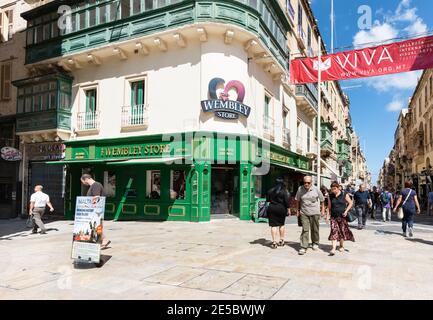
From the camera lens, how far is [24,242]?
32.4ft

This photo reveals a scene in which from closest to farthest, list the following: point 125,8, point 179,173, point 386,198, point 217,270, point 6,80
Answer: point 217,270
point 179,173
point 386,198
point 125,8
point 6,80

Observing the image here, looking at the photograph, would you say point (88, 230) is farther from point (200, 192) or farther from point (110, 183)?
point (110, 183)

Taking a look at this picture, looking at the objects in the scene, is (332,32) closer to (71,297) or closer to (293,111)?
(293,111)

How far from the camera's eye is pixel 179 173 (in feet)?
48.0

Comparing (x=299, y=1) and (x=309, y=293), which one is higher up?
(x=299, y=1)

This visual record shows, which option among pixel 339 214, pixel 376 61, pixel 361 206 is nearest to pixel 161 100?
pixel 376 61

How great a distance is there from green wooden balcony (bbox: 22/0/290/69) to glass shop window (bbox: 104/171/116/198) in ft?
19.9

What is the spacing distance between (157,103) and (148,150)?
211 cm

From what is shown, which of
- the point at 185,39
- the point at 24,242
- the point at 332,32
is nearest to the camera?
the point at 24,242

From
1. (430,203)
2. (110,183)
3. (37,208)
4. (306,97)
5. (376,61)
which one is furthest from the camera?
(306,97)

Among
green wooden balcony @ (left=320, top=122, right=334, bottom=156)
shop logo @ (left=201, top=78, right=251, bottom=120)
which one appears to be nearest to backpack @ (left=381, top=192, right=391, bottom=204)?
shop logo @ (left=201, top=78, right=251, bottom=120)

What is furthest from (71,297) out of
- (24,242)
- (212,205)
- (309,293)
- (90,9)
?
(90,9)

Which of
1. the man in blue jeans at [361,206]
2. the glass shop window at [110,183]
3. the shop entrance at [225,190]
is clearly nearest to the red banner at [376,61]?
the man in blue jeans at [361,206]

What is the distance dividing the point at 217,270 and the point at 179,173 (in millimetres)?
8654
